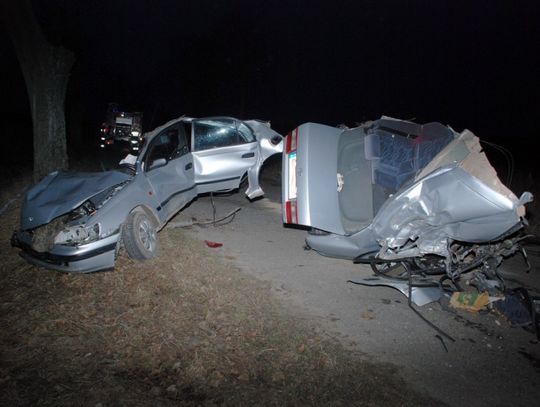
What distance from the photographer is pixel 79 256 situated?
15.5 ft

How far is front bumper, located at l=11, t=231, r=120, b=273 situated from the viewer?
4.73 meters

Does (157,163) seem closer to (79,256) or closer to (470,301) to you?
(79,256)

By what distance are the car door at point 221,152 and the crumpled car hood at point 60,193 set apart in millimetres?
1495

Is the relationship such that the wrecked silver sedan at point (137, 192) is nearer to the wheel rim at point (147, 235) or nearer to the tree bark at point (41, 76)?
the wheel rim at point (147, 235)

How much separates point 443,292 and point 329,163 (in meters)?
2.16

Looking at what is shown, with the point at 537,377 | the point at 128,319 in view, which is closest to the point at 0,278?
the point at 128,319

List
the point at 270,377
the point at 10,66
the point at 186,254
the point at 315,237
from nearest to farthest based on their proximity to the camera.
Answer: the point at 270,377 → the point at 315,237 → the point at 186,254 → the point at 10,66

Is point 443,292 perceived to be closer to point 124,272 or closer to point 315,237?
point 315,237

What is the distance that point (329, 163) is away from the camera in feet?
16.6

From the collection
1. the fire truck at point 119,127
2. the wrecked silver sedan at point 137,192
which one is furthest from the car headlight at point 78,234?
the fire truck at point 119,127

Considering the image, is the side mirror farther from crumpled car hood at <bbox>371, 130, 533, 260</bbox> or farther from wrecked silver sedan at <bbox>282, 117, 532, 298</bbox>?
crumpled car hood at <bbox>371, 130, 533, 260</bbox>

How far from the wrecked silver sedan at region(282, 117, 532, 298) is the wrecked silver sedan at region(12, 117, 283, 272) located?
2.05 m

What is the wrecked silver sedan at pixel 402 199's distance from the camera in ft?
13.4

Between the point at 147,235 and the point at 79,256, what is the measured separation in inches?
41.2
